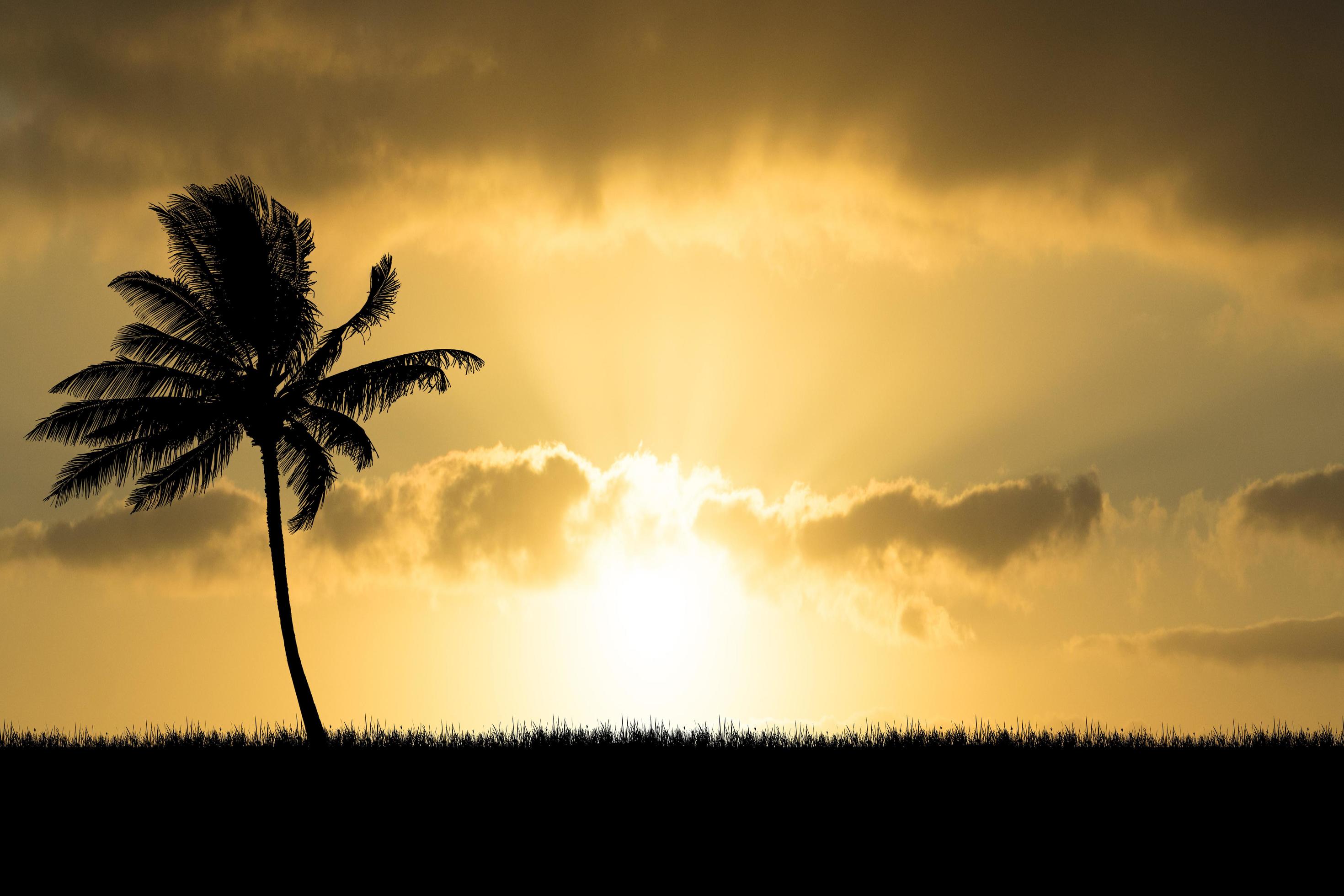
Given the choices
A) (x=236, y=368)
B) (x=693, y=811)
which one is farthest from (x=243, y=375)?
(x=693, y=811)

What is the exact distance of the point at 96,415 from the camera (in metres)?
24.2

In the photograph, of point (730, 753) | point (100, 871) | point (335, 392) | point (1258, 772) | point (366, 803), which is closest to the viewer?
point (100, 871)

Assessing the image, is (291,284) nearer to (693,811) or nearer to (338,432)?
(338,432)

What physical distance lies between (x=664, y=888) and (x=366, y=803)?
21.9ft

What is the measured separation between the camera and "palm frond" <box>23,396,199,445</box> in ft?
78.9

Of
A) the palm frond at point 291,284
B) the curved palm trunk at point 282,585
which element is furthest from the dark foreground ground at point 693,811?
the palm frond at point 291,284

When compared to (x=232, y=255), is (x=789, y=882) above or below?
below

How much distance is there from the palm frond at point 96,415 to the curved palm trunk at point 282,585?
97.1 inches

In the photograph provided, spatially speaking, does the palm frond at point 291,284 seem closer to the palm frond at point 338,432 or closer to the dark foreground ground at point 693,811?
the palm frond at point 338,432

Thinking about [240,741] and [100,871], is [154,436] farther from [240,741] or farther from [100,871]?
[100,871]

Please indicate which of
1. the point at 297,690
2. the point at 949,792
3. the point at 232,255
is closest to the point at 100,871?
the point at 297,690

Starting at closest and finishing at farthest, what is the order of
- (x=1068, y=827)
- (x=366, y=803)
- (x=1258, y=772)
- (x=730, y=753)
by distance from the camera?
(x=1068, y=827) < (x=366, y=803) < (x=1258, y=772) < (x=730, y=753)

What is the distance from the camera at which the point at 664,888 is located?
12.8m

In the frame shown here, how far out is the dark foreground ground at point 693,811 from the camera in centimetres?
1371
